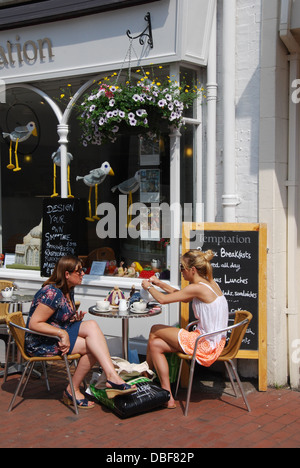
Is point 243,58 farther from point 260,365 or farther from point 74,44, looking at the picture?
point 260,365

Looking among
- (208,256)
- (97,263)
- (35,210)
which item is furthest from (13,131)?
(208,256)

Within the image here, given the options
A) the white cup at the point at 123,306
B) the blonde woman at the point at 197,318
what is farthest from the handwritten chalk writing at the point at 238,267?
the white cup at the point at 123,306

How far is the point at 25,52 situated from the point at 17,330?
3.54 m

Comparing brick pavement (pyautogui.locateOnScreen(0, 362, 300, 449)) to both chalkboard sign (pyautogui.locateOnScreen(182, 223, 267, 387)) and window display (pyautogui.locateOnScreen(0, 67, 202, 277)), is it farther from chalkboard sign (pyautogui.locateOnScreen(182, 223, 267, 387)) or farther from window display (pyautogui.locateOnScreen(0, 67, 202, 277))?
window display (pyautogui.locateOnScreen(0, 67, 202, 277))

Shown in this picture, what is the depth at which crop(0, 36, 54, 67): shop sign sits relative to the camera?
21.6ft

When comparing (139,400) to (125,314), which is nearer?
(139,400)

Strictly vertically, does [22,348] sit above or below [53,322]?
below

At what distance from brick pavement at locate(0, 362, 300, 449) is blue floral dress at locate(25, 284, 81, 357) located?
515mm

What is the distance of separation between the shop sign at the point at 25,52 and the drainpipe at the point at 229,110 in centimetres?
210

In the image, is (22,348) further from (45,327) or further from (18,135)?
(18,135)

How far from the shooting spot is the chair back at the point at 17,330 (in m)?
4.77

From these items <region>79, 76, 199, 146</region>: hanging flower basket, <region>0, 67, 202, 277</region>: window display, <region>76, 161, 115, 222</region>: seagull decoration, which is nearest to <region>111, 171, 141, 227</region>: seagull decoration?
<region>0, 67, 202, 277</region>: window display

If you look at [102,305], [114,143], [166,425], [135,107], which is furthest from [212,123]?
[166,425]

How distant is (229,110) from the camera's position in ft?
18.3
